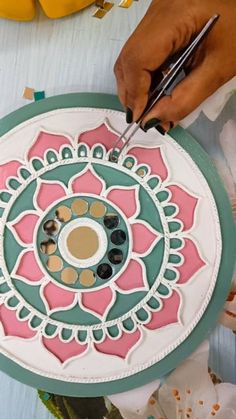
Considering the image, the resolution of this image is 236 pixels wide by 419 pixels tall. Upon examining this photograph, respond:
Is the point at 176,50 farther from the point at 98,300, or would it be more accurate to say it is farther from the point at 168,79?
the point at 98,300

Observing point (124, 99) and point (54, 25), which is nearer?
point (124, 99)

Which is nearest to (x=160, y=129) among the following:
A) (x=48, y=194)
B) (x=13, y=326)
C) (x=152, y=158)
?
(x=152, y=158)

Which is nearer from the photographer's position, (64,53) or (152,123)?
(152,123)

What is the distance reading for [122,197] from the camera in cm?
61

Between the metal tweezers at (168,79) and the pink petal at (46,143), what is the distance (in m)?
0.06

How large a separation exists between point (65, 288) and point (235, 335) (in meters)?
0.19

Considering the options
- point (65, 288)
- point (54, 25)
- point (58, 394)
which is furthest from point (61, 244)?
point (54, 25)

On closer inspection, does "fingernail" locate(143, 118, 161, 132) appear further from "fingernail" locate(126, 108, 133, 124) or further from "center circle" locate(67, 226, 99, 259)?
"center circle" locate(67, 226, 99, 259)

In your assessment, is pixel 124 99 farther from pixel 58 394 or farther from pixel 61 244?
pixel 58 394

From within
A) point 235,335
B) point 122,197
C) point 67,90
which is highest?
point 67,90

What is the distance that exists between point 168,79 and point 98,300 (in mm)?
237

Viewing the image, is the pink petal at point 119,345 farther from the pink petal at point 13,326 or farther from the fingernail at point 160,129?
the fingernail at point 160,129

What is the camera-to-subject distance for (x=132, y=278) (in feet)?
1.96

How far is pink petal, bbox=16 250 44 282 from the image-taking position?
0.59 metres
